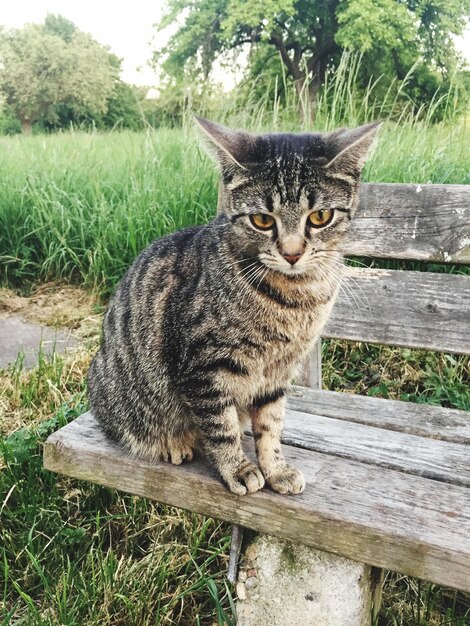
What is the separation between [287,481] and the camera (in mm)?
1109

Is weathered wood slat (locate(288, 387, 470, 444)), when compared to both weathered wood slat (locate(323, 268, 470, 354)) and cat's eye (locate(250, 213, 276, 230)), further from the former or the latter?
cat's eye (locate(250, 213, 276, 230))

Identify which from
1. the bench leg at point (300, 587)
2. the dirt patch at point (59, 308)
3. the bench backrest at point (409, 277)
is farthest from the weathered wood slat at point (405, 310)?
the dirt patch at point (59, 308)

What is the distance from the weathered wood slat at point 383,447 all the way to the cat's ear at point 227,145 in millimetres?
638

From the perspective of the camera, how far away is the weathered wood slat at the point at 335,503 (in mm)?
955

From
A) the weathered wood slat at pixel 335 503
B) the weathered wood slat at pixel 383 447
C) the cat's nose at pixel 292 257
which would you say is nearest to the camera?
the weathered wood slat at pixel 335 503

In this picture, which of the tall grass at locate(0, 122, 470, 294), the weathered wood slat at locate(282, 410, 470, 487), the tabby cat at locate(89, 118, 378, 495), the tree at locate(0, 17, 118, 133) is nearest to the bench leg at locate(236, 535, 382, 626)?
the tabby cat at locate(89, 118, 378, 495)

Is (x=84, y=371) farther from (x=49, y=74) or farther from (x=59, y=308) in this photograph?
(x=49, y=74)

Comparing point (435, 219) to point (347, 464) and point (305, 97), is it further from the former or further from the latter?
point (305, 97)

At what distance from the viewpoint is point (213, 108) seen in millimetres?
3295

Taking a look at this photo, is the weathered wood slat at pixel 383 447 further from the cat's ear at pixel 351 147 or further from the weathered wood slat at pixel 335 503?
the cat's ear at pixel 351 147

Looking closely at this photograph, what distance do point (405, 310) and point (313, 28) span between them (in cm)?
1499

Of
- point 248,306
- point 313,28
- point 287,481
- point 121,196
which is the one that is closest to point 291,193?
point 248,306

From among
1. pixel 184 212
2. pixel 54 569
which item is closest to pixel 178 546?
pixel 54 569

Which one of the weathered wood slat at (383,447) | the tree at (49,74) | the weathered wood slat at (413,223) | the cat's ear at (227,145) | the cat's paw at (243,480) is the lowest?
the weathered wood slat at (383,447)
